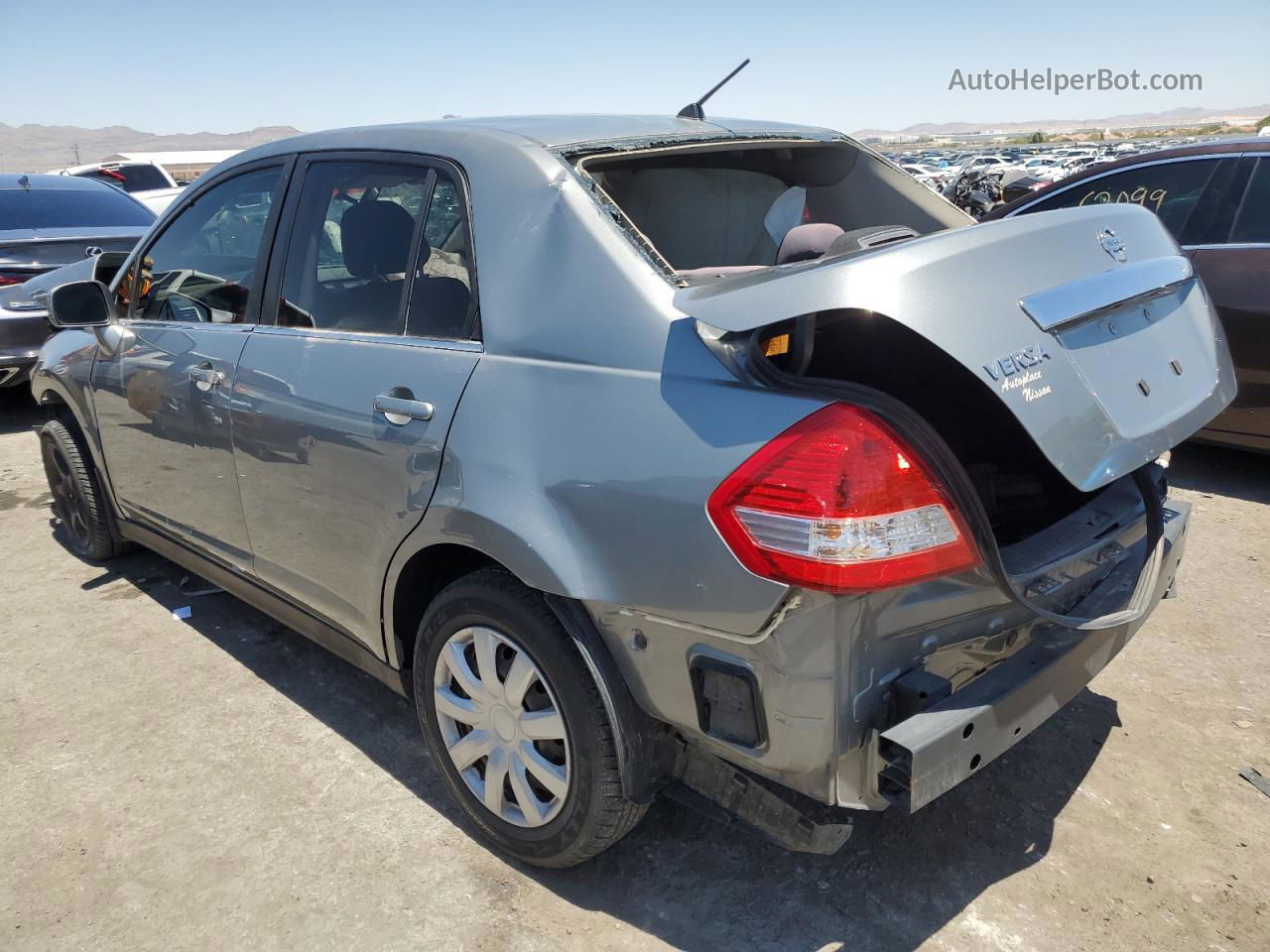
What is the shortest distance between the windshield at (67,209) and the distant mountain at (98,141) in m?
127

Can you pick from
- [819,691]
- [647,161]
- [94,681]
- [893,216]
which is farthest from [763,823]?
[94,681]

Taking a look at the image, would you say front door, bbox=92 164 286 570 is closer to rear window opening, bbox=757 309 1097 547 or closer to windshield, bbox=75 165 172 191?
rear window opening, bbox=757 309 1097 547

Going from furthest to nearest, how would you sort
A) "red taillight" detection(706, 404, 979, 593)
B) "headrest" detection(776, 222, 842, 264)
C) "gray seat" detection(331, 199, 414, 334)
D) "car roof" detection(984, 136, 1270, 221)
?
"car roof" detection(984, 136, 1270, 221) → "headrest" detection(776, 222, 842, 264) → "gray seat" detection(331, 199, 414, 334) → "red taillight" detection(706, 404, 979, 593)

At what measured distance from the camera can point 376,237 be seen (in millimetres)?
2727

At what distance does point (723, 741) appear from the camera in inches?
76.8

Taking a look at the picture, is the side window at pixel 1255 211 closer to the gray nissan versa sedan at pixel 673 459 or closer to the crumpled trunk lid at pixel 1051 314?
the gray nissan versa sedan at pixel 673 459

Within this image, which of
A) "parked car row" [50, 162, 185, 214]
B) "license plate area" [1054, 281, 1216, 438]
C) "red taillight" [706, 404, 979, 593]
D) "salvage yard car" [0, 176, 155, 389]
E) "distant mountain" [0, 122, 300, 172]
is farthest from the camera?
"distant mountain" [0, 122, 300, 172]

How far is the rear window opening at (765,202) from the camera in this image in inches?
125

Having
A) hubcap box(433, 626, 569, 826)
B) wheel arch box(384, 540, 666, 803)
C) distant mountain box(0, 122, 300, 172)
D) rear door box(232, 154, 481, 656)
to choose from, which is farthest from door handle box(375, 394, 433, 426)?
distant mountain box(0, 122, 300, 172)

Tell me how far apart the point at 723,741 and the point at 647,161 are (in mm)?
1549

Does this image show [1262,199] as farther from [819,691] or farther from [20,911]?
[20,911]

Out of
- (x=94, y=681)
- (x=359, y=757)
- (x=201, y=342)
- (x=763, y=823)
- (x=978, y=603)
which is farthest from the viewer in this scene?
(x=94, y=681)

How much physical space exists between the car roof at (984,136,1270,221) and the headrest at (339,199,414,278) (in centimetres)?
325

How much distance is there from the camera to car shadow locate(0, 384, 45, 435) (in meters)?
7.43
